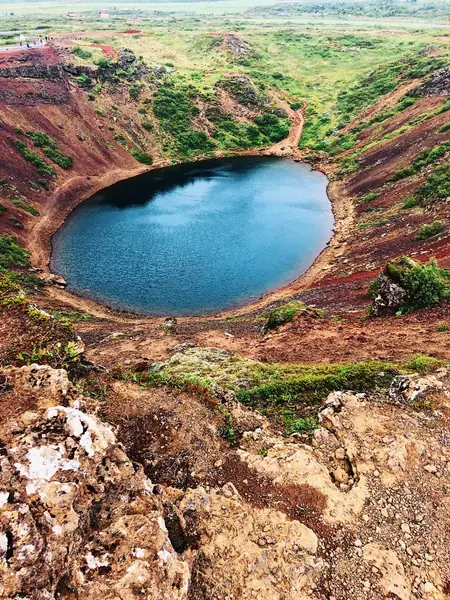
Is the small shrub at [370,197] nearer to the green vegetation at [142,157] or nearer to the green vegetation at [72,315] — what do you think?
the green vegetation at [142,157]

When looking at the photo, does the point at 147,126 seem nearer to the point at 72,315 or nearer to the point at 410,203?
the point at 410,203

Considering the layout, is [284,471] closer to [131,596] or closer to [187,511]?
[187,511]

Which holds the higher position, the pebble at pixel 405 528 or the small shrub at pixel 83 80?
the small shrub at pixel 83 80

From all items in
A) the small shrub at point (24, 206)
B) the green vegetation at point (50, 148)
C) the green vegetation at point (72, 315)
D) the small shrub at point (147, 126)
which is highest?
the small shrub at point (147, 126)

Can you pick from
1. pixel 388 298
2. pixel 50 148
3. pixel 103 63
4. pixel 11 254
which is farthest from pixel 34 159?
pixel 388 298

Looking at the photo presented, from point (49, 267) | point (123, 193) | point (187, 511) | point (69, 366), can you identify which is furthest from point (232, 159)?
point (187, 511)

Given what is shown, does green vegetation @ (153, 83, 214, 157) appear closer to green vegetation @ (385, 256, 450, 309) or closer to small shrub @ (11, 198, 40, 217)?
small shrub @ (11, 198, 40, 217)

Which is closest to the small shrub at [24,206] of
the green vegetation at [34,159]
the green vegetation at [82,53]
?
the green vegetation at [34,159]
